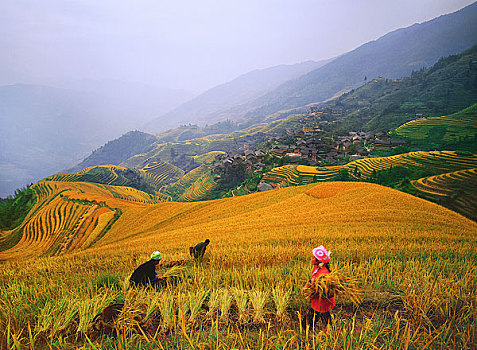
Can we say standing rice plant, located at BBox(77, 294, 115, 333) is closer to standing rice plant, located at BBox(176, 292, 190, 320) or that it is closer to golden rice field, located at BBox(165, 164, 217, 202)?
standing rice plant, located at BBox(176, 292, 190, 320)

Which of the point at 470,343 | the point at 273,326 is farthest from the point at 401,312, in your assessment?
the point at 273,326

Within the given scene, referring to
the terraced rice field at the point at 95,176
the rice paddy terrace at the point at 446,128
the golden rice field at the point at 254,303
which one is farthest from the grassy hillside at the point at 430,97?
the terraced rice field at the point at 95,176

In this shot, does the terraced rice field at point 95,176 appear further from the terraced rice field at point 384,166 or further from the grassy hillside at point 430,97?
the grassy hillside at point 430,97

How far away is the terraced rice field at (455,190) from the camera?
64.6 ft

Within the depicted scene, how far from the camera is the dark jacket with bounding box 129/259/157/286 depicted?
2.98m

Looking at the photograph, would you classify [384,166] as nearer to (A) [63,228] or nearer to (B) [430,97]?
(A) [63,228]

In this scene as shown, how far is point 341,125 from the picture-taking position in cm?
8869

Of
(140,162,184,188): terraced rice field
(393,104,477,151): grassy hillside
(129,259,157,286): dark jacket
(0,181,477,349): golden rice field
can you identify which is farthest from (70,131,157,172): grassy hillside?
(129,259,157,286): dark jacket

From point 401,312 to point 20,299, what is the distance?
14.8ft

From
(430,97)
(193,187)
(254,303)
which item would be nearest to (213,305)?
(254,303)

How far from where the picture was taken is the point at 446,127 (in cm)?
4772

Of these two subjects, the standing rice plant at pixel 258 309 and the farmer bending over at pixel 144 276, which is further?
the farmer bending over at pixel 144 276

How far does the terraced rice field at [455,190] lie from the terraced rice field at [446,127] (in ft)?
88.8

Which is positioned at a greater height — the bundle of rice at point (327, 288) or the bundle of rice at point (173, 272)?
the bundle of rice at point (327, 288)
